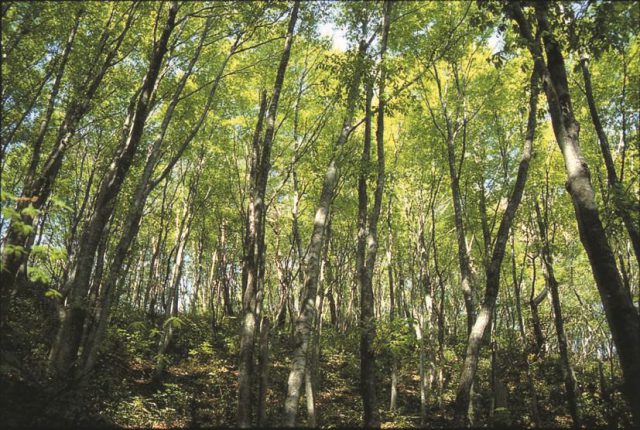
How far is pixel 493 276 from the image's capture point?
8391mm

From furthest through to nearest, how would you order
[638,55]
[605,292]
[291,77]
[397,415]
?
[291,77]
[397,415]
[638,55]
[605,292]

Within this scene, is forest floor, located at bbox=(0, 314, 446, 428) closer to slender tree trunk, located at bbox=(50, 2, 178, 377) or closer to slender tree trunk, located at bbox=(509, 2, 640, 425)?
slender tree trunk, located at bbox=(50, 2, 178, 377)

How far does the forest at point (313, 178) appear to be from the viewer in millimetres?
6910

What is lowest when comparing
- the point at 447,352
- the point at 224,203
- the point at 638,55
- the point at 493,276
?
the point at 447,352

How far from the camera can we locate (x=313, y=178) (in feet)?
51.5

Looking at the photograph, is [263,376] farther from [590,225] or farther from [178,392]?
[590,225]

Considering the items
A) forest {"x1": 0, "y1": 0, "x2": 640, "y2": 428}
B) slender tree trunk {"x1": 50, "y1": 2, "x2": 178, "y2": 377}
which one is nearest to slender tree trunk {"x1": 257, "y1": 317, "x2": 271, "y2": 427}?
forest {"x1": 0, "y1": 0, "x2": 640, "y2": 428}

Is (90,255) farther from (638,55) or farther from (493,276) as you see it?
(638,55)

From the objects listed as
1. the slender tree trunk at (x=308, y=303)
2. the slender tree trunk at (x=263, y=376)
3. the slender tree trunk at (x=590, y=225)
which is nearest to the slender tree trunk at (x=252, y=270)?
the slender tree trunk at (x=263, y=376)

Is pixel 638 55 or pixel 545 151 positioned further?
pixel 545 151

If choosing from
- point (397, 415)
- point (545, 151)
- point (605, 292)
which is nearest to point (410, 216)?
point (545, 151)

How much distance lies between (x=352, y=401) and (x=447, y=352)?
1017 centimetres

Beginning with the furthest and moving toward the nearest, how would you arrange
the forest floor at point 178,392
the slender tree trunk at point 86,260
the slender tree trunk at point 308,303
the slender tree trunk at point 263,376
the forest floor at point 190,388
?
the slender tree trunk at point 263,376
the slender tree trunk at point 86,260
the slender tree trunk at point 308,303
the forest floor at point 190,388
the forest floor at point 178,392

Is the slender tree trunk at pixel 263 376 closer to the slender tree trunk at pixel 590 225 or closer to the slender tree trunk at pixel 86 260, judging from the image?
the slender tree trunk at pixel 86 260
